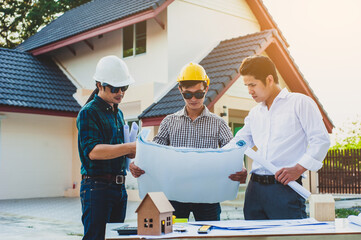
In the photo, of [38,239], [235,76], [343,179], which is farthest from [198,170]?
[343,179]

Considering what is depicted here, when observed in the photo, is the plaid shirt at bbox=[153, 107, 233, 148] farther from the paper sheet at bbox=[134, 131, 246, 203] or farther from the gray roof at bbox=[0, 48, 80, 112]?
the gray roof at bbox=[0, 48, 80, 112]

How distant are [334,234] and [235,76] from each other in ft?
34.2

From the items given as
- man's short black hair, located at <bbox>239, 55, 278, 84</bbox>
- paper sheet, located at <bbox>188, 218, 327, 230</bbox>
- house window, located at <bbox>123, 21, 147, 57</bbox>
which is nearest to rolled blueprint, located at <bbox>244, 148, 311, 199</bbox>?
paper sheet, located at <bbox>188, 218, 327, 230</bbox>

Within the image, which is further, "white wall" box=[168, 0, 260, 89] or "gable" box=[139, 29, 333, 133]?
"white wall" box=[168, 0, 260, 89]

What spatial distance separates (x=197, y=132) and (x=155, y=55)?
34.9 feet

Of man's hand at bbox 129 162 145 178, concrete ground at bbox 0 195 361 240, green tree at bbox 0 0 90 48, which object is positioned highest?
green tree at bbox 0 0 90 48

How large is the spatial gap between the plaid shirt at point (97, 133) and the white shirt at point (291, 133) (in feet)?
2.73

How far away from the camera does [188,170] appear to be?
10.6ft

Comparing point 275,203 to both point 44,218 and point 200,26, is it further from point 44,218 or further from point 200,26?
point 200,26

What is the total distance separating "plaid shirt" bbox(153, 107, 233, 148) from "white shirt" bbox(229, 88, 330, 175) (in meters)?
0.33

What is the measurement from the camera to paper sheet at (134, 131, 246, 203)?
3170mm

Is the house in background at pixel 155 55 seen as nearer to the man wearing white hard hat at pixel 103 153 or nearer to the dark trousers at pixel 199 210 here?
the dark trousers at pixel 199 210

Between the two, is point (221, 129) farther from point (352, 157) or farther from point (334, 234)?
point (352, 157)

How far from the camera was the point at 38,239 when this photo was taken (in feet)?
24.3
